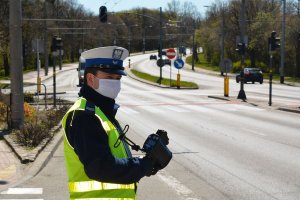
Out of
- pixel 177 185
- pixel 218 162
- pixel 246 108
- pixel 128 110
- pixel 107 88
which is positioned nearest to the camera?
pixel 107 88

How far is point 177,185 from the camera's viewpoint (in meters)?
8.21

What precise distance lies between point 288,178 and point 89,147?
635cm

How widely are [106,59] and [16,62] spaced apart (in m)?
10.9

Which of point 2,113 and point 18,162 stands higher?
point 2,113

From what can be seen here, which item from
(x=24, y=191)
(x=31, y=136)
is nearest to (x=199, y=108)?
(x=31, y=136)

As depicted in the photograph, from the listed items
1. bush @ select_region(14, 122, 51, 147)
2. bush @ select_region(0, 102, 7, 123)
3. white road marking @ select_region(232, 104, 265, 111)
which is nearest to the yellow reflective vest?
bush @ select_region(14, 122, 51, 147)

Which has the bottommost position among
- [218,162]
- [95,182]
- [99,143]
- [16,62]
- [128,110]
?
[128,110]

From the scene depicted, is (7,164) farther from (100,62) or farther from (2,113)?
(100,62)

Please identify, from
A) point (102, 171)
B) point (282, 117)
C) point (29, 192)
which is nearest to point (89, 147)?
point (102, 171)

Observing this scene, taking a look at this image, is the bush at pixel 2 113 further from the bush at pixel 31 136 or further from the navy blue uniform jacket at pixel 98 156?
the navy blue uniform jacket at pixel 98 156

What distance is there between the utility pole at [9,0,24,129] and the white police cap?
34.6 feet

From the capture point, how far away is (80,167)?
3168mm

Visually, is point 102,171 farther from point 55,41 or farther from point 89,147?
point 55,41

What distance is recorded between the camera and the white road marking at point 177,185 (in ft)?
24.9
